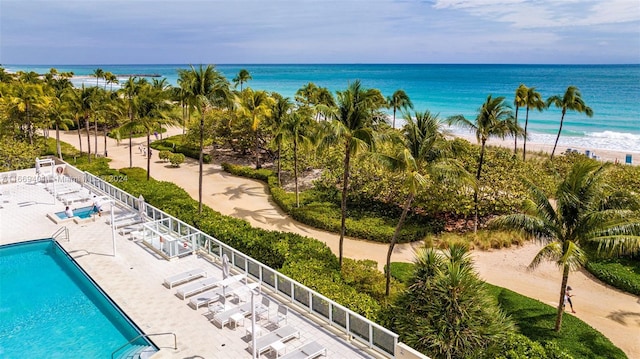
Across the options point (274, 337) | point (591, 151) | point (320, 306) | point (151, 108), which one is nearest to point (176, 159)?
point (151, 108)

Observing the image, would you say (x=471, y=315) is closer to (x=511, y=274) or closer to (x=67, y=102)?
(x=511, y=274)

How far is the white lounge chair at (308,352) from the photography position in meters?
11.5

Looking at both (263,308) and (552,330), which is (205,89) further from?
(552,330)

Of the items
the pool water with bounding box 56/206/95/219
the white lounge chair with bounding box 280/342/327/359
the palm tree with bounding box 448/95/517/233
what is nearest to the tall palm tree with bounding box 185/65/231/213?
the pool water with bounding box 56/206/95/219

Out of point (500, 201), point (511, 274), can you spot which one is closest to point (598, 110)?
point (500, 201)

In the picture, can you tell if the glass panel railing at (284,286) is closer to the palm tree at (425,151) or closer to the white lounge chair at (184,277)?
the white lounge chair at (184,277)

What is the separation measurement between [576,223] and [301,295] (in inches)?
357

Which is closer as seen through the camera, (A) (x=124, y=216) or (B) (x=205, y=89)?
(B) (x=205, y=89)

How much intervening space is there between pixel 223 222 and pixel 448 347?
490 inches

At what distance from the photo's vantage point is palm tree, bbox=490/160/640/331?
1302 centimetres

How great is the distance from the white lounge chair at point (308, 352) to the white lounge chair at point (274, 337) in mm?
582

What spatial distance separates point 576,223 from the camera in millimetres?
13820

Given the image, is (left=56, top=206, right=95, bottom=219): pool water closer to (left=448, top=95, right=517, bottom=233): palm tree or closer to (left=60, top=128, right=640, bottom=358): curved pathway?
(left=60, top=128, right=640, bottom=358): curved pathway

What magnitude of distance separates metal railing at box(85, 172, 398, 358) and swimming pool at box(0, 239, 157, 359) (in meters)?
4.34
